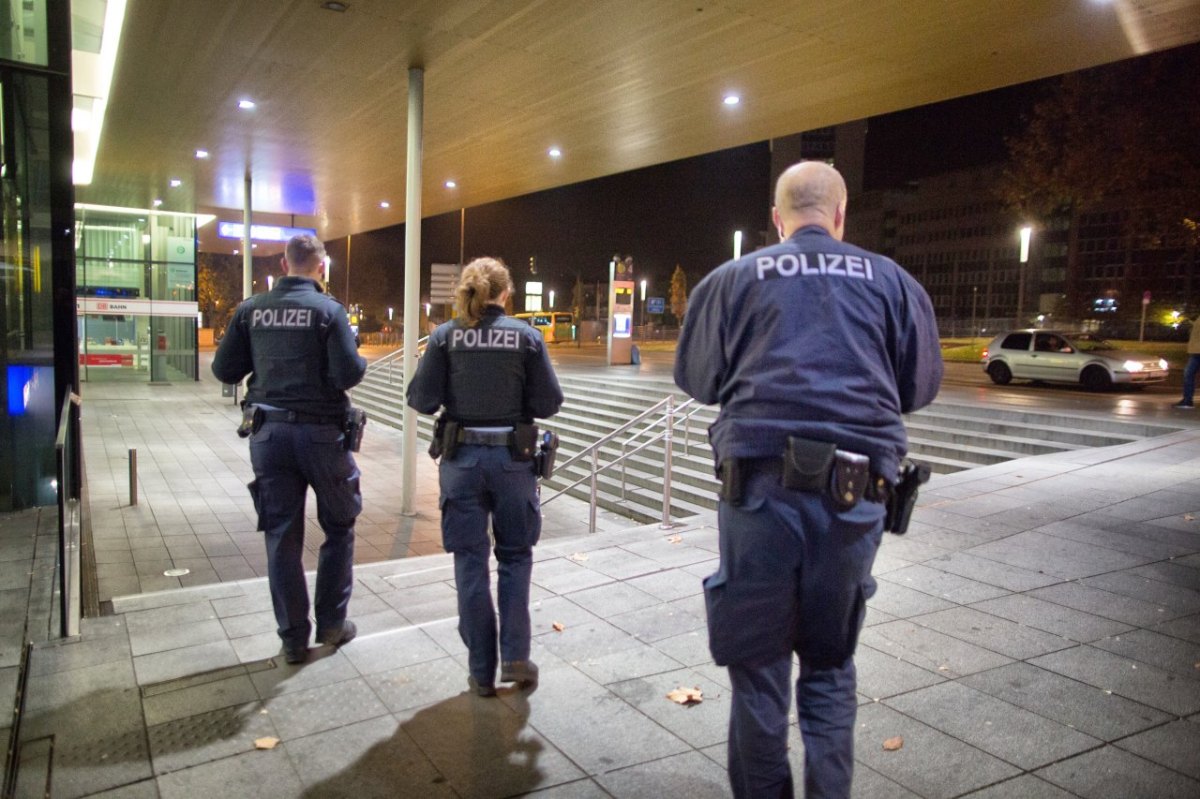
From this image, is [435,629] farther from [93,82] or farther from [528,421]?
[93,82]

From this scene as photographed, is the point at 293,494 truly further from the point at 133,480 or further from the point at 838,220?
the point at 133,480

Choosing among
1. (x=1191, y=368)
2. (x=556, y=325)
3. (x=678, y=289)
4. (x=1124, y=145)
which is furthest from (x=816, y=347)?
(x=678, y=289)

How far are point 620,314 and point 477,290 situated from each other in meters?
20.8

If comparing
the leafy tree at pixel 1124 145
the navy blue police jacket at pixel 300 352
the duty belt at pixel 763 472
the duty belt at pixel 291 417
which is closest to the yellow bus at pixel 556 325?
the leafy tree at pixel 1124 145

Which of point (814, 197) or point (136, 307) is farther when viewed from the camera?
point (136, 307)

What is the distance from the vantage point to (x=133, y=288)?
22.8 metres

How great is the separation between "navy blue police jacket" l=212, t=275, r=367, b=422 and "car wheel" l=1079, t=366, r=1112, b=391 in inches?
675

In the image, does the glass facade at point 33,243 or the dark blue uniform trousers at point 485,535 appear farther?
the glass facade at point 33,243

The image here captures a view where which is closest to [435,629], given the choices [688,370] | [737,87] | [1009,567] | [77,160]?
[688,370]

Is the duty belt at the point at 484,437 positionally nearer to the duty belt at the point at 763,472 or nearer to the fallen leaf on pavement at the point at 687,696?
the fallen leaf on pavement at the point at 687,696

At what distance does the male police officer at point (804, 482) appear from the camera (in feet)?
7.16

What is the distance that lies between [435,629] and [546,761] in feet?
4.60

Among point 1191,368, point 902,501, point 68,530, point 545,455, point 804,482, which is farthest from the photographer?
point 1191,368

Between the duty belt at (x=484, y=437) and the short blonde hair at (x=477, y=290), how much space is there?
0.46 meters
